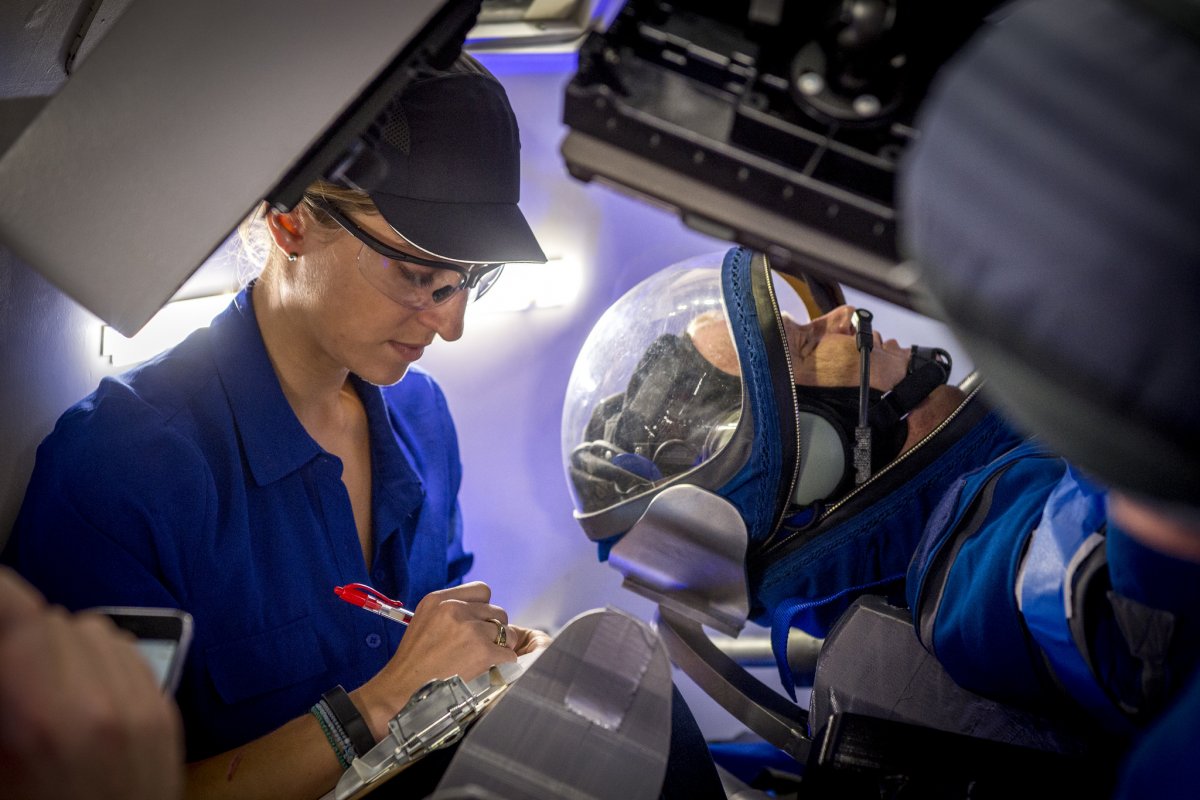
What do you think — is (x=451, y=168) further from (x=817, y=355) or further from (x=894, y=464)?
(x=894, y=464)

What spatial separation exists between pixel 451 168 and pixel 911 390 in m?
0.73

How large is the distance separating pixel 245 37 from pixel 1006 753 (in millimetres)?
875

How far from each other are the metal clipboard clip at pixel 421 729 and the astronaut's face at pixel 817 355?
1.94ft

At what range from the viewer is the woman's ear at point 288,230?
1.37 meters

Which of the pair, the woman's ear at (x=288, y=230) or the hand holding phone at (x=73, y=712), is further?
the woman's ear at (x=288, y=230)

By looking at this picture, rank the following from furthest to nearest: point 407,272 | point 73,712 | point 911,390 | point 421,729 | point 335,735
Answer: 1. point 911,390
2. point 407,272
3. point 335,735
4. point 421,729
5. point 73,712

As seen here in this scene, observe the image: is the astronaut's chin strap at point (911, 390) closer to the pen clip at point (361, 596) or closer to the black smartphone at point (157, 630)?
the pen clip at point (361, 596)

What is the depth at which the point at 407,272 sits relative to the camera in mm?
1358

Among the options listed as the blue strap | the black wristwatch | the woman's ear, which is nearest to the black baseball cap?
the woman's ear

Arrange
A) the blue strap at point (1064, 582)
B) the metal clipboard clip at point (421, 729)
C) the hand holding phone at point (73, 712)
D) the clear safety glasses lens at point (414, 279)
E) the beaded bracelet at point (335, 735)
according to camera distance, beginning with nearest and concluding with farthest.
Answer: the hand holding phone at point (73, 712) < the blue strap at point (1064, 582) < the metal clipboard clip at point (421, 729) < the beaded bracelet at point (335, 735) < the clear safety glasses lens at point (414, 279)

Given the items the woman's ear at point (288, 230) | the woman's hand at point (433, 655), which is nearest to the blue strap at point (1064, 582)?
the woman's hand at point (433, 655)

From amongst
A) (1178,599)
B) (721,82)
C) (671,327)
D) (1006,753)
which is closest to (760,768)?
(671,327)

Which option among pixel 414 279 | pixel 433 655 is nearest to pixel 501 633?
pixel 433 655

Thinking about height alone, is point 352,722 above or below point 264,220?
below
